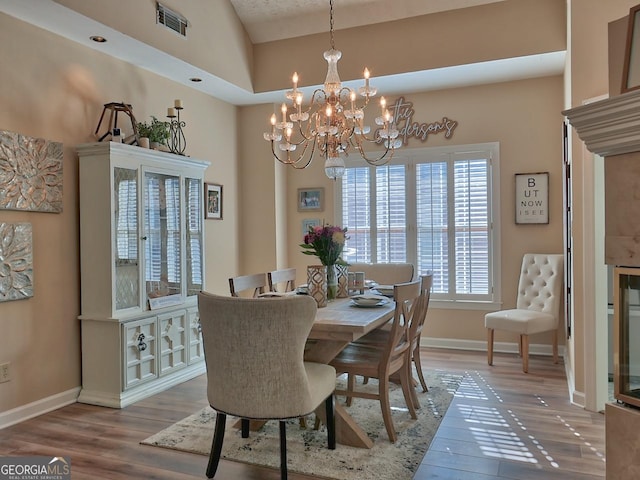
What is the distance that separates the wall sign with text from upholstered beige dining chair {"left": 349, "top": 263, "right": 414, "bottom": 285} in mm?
1491

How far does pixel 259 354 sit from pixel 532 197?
12.5 ft

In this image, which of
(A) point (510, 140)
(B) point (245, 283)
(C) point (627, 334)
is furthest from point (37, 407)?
(A) point (510, 140)

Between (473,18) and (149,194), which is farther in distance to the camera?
(473,18)

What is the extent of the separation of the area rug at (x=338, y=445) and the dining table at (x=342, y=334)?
8 centimetres

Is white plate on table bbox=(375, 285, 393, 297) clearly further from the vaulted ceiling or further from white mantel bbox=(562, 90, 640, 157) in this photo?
the vaulted ceiling

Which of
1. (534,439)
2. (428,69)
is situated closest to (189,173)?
(428,69)

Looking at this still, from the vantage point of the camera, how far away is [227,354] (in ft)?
7.68

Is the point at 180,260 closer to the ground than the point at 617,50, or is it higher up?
closer to the ground

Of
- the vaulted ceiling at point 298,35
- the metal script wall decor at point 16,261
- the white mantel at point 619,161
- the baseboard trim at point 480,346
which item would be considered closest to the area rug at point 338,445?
the metal script wall decor at point 16,261

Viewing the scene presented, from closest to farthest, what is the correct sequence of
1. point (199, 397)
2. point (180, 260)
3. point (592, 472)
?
1. point (592, 472)
2. point (199, 397)
3. point (180, 260)

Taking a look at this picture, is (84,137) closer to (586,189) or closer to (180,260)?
(180,260)

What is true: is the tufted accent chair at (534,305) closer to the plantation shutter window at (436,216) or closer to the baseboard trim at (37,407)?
the plantation shutter window at (436,216)

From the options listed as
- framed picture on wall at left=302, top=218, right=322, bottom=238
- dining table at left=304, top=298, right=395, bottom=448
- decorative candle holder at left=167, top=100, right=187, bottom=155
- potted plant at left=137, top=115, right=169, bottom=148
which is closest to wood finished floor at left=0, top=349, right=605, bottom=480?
dining table at left=304, top=298, right=395, bottom=448

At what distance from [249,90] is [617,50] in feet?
13.6
